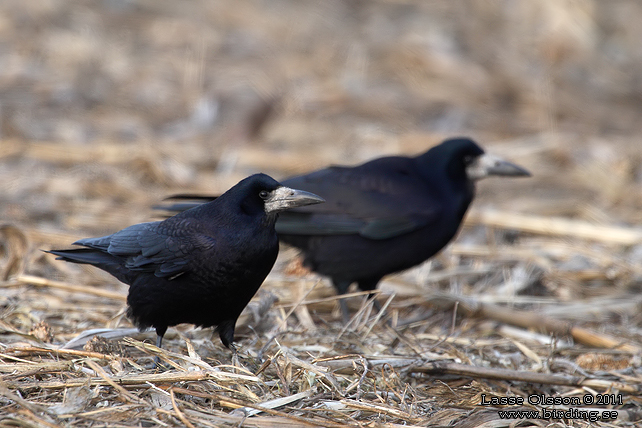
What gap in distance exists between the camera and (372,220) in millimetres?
5395

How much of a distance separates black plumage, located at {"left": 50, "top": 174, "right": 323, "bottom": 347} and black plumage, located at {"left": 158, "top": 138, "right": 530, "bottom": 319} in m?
1.49

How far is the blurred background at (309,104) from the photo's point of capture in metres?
7.14

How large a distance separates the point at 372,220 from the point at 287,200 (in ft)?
5.41

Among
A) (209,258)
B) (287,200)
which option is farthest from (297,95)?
(209,258)

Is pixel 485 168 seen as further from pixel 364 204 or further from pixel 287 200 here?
pixel 287 200

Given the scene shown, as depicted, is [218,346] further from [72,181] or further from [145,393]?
[72,181]

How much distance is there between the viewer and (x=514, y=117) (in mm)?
10375

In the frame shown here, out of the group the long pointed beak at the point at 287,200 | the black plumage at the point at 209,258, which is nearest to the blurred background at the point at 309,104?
the black plumage at the point at 209,258

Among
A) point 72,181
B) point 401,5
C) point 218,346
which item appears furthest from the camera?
point 401,5

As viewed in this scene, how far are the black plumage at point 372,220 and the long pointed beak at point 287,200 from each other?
1522 mm

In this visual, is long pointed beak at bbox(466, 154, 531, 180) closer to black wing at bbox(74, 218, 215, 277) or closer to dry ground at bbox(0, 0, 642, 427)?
dry ground at bbox(0, 0, 642, 427)

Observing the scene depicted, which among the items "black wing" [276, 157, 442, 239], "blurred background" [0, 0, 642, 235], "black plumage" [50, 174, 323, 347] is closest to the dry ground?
"blurred background" [0, 0, 642, 235]

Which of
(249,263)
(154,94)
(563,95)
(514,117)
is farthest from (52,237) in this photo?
(563,95)

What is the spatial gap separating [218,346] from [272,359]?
71cm
